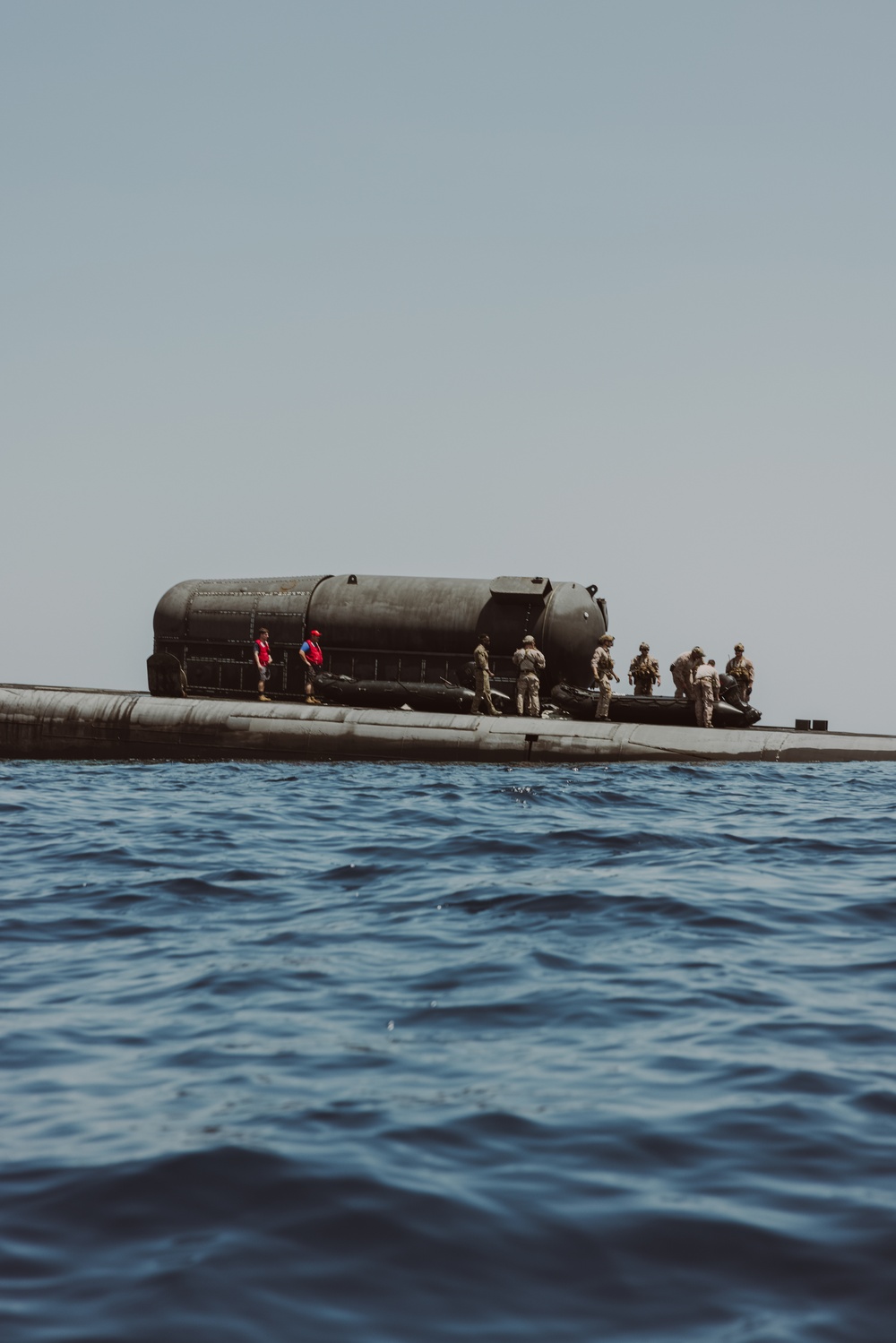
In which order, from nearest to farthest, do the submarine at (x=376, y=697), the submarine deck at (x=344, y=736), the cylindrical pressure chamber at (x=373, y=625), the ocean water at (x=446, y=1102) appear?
the ocean water at (x=446, y=1102)
the submarine deck at (x=344, y=736)
the submarine at (x=376, y=697)
the cylindrical pressure chamber at (x=373, y=625)

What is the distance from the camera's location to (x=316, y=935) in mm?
8469

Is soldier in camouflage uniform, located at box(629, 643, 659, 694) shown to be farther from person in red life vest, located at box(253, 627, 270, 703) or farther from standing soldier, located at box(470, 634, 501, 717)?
person in red life vest, located at box(253, 627, 270, 703)

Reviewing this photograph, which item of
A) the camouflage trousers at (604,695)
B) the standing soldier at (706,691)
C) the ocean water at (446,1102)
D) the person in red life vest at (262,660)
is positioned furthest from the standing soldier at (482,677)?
the ocean water at (446,1102)

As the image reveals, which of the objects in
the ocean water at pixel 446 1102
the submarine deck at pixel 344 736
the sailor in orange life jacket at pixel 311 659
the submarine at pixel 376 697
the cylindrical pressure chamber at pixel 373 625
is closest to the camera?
the ocean water at pixel 446 1102

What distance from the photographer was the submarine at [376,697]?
983 inches

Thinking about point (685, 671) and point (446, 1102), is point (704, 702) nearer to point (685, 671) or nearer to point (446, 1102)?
point (685, 671)

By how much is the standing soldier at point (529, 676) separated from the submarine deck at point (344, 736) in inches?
21.2

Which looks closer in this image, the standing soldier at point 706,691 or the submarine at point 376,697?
the submarine at point 376,697

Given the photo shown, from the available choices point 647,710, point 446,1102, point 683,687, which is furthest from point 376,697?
point 446,1102

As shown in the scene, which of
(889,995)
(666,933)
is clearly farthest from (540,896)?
(889,995)

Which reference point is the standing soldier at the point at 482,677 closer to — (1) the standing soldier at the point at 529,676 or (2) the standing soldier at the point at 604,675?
(1) the standing soldier at the point at 529,676

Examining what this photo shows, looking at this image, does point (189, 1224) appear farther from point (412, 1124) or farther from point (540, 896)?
point (540, 896)

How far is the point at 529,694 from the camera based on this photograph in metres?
25.9

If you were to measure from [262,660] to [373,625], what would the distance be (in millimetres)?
2640
